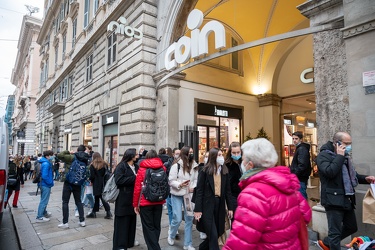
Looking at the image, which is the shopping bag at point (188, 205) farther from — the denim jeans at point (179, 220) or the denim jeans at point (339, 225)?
the denim jeans at point (339, 225)

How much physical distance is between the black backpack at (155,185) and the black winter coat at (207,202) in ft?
1.83

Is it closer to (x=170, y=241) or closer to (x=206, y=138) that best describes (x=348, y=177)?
(x=170, y=241)

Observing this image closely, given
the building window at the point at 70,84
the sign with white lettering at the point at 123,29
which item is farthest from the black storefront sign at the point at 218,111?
the building window at the point at 70,84

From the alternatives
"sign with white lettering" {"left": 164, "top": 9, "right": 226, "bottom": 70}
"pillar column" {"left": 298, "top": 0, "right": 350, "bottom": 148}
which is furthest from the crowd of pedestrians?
"sign with white lettering" {"left": 164, "top": 9, "right": 226, "bottom": 70}

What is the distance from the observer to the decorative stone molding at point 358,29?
14.1ft

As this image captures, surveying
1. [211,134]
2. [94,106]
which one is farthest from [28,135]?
[211,134]

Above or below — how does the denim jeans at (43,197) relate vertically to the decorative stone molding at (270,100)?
below

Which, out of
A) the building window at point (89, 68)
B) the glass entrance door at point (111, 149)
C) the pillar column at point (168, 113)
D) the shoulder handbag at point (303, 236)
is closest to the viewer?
the shoulder handbag at point (303, 236)

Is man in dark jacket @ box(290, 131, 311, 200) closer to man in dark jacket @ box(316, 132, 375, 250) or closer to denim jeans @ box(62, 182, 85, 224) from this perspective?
man in dark jacket @ box(316, 132, 375, 250)

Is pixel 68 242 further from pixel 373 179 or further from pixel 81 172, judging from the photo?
pixel 373 179

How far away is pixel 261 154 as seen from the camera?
6.86ft

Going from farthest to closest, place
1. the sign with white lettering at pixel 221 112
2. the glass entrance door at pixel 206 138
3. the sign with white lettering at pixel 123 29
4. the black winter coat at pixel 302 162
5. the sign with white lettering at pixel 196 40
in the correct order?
the sign with white lettering at pixel 221 112 → the glass entrance door at pixel 206 138 → the sign with white lettering at pixel 123 29 → the sign with white lettering at pixel 196 40 → the black winter coat at pixel 302 162

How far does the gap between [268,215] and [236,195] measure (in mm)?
2795

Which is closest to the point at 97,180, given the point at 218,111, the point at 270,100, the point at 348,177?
the point at 348,177
